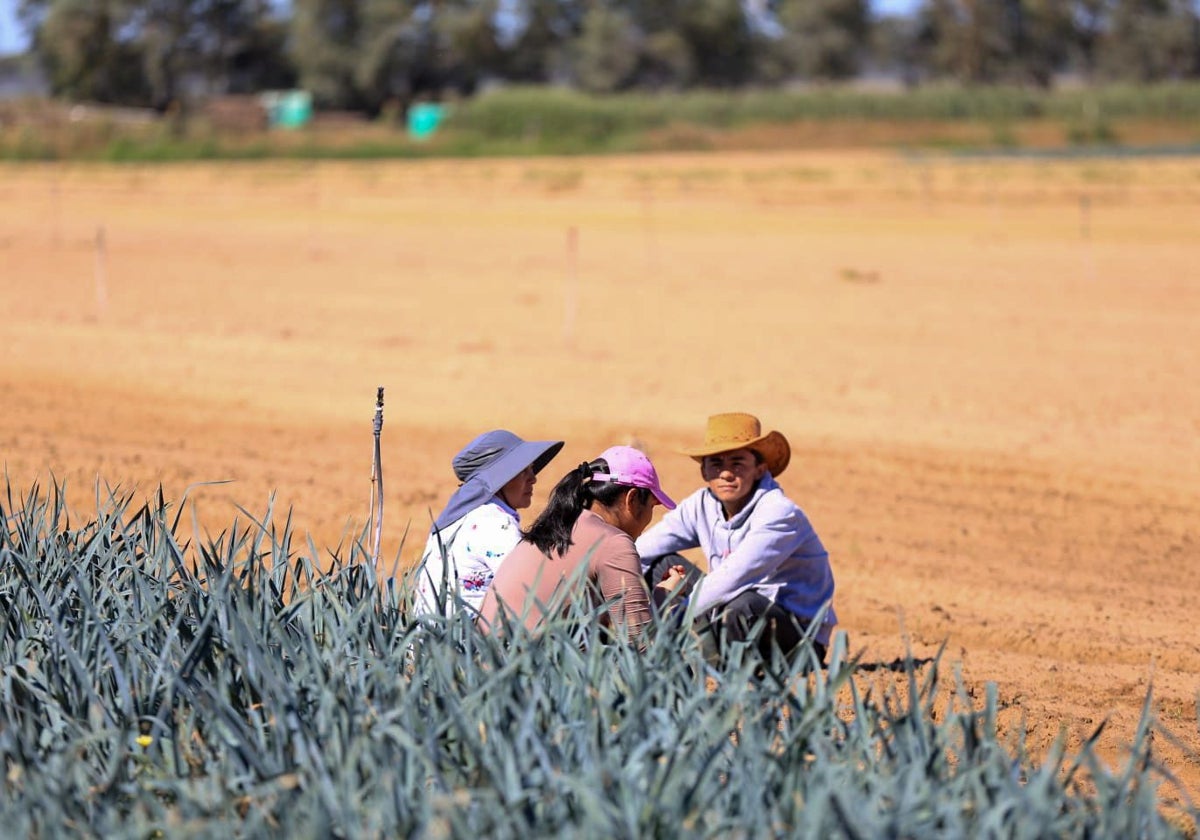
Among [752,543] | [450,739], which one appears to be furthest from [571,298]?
[450,739]

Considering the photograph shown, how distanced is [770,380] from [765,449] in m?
7.27

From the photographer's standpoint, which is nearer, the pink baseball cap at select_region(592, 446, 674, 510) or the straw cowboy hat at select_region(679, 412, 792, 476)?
the pink baseball cap at select_region(592, 446, 674, 510)

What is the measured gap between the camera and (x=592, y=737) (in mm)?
3574

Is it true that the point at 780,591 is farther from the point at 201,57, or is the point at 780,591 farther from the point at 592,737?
the point at 201,57

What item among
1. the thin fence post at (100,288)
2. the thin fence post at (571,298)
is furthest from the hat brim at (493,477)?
the thin fence post at (100,288)

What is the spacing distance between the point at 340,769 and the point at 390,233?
23.2 m

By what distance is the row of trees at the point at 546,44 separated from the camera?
71125mm

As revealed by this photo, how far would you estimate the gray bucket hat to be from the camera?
212 inches

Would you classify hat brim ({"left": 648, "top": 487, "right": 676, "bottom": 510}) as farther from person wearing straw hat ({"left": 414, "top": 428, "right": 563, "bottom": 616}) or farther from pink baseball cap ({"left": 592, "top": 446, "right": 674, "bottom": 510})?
person wearing straw hat ({"left": 414, "top": 428, "right": 563, "bottom": 616})

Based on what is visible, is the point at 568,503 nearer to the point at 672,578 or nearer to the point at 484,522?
the point at 484,522

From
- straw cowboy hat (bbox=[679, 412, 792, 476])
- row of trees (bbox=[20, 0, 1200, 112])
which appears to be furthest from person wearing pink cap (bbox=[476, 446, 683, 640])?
row of trees (bbox=[20, 0, 1200, 112])

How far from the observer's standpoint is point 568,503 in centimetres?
506

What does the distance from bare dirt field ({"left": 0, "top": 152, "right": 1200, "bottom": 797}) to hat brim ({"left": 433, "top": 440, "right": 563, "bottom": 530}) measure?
771 millimetres

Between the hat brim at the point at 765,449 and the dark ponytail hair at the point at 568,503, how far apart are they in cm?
29
